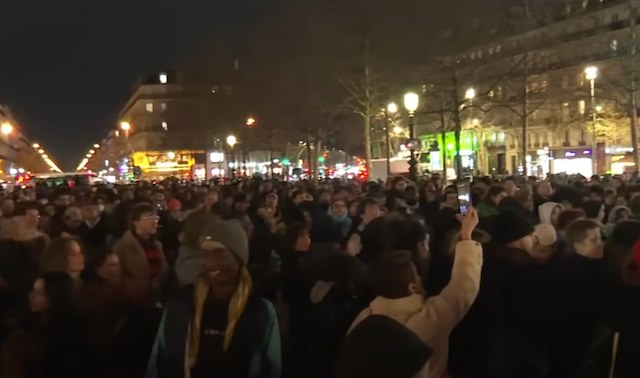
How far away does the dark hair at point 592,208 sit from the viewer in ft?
41.6

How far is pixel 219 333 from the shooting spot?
4691 mm

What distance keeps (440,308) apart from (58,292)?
2.31m

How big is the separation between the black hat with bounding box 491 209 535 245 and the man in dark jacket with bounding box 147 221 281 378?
2.57 meters

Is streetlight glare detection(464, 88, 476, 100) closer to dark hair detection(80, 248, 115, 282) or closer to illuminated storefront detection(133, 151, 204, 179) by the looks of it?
dark hair detection(80, 248, 115, 282)

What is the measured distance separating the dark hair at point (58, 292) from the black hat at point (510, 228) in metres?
2.97

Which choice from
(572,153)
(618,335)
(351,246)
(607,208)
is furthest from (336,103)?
(618,335)

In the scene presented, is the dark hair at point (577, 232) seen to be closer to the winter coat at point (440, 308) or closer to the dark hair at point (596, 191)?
the winter coat at point (440, 308)

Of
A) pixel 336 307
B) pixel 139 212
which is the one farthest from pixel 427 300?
pixel 139 212

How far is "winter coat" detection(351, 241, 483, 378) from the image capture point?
454cm

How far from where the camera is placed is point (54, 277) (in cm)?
599

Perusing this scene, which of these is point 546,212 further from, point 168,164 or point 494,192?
point 168,164

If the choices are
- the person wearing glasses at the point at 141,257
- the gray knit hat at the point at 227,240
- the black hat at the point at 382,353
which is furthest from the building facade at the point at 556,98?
the black hat at the point at 382,353

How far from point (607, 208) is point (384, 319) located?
36.7 ft

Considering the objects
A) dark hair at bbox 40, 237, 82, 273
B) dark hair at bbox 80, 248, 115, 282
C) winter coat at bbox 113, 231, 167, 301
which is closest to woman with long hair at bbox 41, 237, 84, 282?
dark hair at bbox 40, 237, 82, 273
